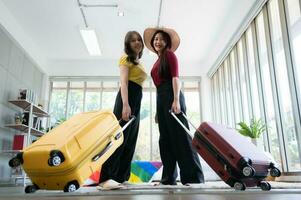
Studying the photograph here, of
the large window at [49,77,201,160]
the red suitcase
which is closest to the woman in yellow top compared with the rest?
the red suitcase

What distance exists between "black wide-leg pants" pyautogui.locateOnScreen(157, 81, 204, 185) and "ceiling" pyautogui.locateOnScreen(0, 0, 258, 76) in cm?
257

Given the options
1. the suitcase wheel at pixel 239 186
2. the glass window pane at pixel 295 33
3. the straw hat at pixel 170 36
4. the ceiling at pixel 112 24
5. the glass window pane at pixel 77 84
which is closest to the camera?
the suitcase wheel at pixel 239 186

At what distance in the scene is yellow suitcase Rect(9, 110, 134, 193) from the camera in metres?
1.36

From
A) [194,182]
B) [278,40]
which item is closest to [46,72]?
[278,40]

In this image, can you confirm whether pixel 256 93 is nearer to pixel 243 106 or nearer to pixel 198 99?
pixel 243 106

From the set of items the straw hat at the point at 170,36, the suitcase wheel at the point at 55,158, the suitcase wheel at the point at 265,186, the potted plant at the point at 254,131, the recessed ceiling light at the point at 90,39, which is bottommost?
the suitcase wheel at the point at 265,186

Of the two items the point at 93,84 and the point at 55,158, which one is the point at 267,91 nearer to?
the point at 55,158

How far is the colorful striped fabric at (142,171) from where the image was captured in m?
4.11

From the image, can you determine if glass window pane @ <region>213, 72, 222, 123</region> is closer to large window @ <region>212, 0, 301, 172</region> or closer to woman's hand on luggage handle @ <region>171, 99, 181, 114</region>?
large window @ <region>212, 0, 301, 172</region>

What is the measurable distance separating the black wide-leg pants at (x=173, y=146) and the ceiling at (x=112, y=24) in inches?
101

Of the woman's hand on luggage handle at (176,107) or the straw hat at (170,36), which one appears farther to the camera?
the straw hat at (170,36)

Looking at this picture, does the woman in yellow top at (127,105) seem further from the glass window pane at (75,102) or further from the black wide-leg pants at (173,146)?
the glass window pane at (75,102)

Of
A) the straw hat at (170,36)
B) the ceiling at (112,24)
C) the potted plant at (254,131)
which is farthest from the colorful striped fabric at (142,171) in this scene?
the ceiling at (112,24)

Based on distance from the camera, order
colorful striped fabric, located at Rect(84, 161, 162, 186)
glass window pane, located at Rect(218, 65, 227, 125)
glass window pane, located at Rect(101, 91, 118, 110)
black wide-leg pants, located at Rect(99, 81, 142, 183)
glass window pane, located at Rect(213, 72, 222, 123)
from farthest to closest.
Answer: glass window pane, located at Rect(101, 91, 118, 110) → glass window pane, located at Rect(213, 72, 222, 123) → glass window pane, located at Rect(218, 65, 227, 125) → colorful striped fabric, located at Rect(84, 161, 162, 186) → black wide-leg pants, located at Rect(99, 81, 142, 183)
